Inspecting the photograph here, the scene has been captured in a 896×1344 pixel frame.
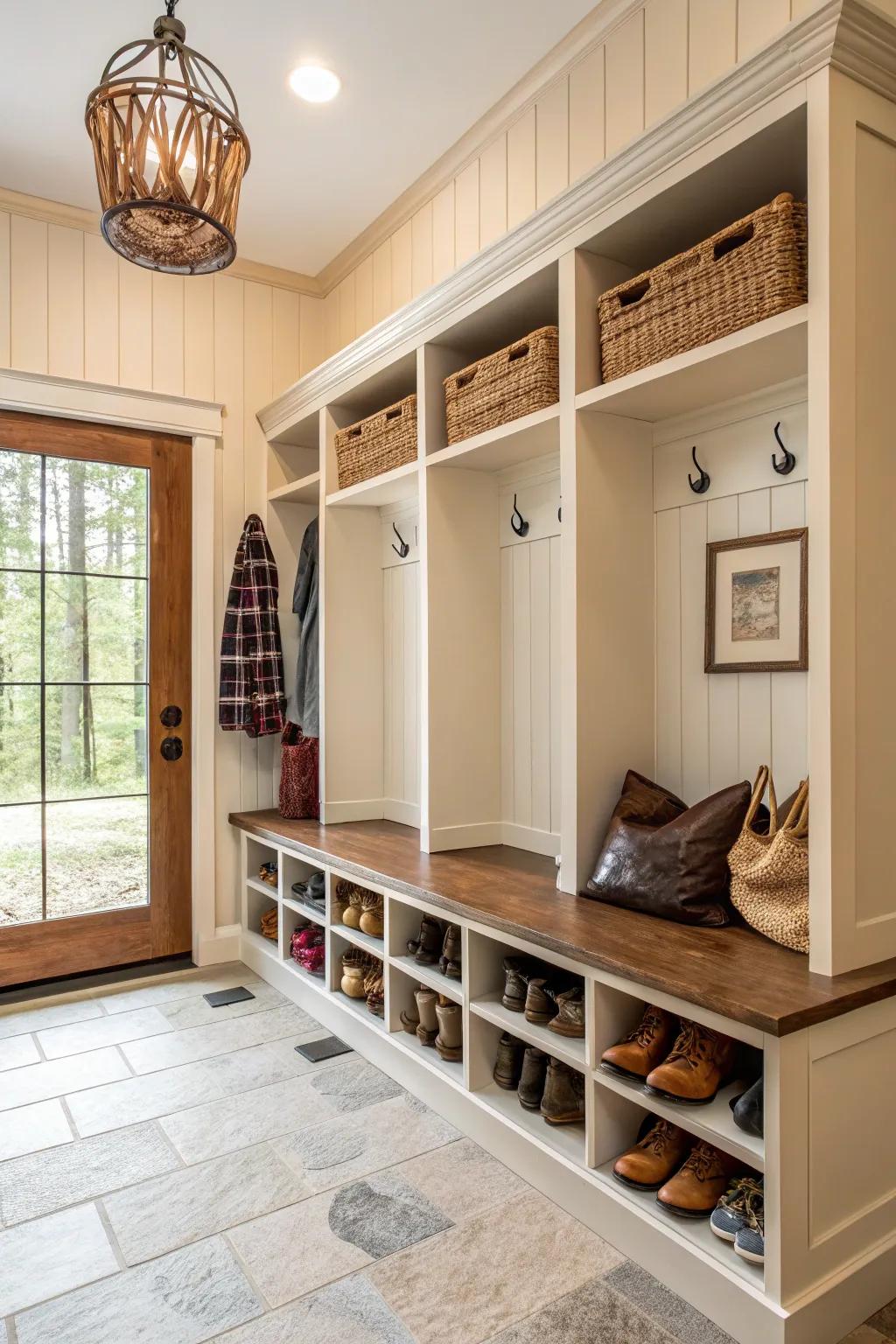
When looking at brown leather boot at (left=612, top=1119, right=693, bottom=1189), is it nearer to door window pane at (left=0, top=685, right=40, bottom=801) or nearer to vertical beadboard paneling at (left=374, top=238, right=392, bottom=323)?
door window pane at (left=0, top=685, right=40, bottom=801)

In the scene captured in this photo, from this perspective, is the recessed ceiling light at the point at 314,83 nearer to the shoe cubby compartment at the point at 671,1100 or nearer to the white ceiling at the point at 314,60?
the white ceiling at the point at 314,60

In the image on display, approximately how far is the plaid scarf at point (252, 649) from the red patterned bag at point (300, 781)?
19 cm

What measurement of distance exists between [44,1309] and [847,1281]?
1.44 m

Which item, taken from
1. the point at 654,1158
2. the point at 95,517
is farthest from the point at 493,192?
the point at 654,1158

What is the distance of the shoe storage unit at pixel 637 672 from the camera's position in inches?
60.5

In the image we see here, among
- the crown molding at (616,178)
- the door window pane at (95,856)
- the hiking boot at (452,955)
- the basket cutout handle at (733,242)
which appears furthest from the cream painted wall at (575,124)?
the door window pane at (95,856)

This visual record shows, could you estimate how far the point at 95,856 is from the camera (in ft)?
11.0

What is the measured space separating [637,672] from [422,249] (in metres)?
1.92

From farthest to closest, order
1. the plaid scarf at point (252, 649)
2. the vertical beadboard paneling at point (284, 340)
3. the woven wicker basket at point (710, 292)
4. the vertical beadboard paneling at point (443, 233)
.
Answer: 1. the vertical beadboard paneling at point (284, 340)
2. the plaid scarf at point (252, 649)
3. the vertical beadboard paneling at point (443, 233)
4. the woven wicker basket at point (710, 292)

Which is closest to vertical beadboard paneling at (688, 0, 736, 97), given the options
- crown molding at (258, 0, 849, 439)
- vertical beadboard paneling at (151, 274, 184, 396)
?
crown molding at (258, 0, 849, 439)

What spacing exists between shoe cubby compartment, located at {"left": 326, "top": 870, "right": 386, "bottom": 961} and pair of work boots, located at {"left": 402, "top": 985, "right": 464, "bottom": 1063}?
0.18 m

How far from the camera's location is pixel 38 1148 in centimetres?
218

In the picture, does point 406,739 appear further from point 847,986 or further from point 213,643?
point 847,986

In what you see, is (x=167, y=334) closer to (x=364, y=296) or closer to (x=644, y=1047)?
(x=364, y=296)
